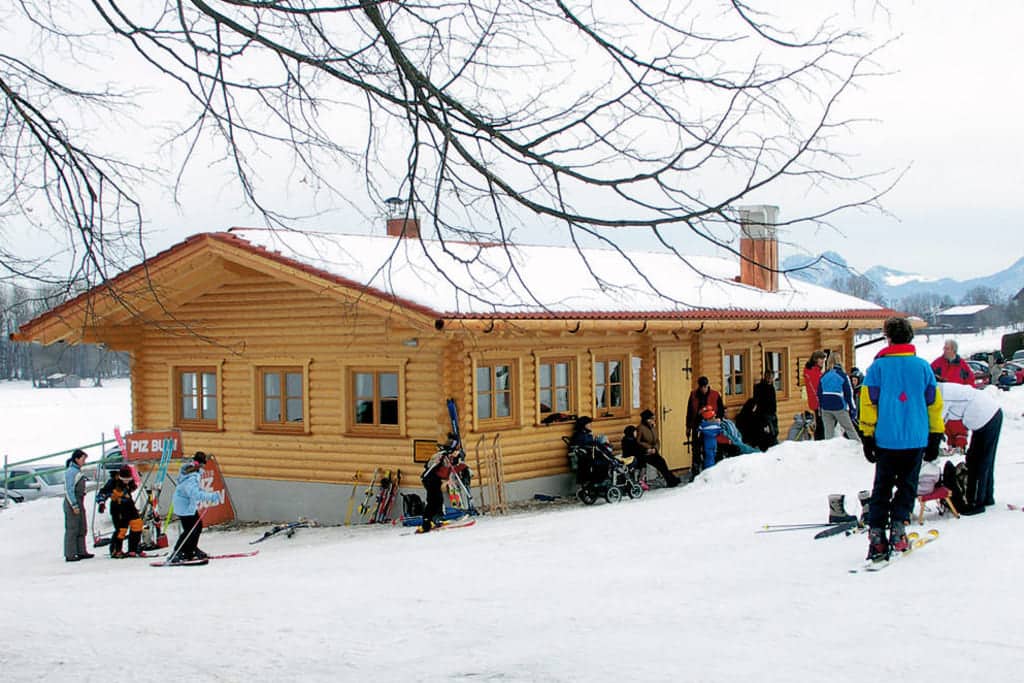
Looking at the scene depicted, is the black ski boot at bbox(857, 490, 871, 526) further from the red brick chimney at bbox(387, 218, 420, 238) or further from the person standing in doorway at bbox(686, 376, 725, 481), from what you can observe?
the person standing in doorway at bbox(686, 376, 725, 481)

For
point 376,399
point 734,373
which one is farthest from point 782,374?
point 376,399

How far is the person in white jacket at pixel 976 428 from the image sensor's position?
305 inches

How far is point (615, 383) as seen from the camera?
16.2 meters

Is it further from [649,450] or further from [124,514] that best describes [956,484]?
[124,514]

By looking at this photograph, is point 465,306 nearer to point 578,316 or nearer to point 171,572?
point 578,316

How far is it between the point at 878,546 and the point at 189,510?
8.14m

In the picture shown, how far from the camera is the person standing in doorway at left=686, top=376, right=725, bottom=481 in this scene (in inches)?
632

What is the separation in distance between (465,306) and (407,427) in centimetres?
188

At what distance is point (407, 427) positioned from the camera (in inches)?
548

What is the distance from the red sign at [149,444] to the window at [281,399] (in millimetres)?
1166

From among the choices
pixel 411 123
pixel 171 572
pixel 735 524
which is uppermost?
pixel 411 123

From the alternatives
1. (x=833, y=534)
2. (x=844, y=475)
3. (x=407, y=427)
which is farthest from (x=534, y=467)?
(x=833, y=534)

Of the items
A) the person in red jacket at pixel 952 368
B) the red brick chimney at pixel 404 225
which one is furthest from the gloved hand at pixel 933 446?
the person in red jacket at pixel 952 368

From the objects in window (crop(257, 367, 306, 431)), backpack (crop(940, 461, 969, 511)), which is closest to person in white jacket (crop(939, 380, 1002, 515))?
backpack (crop(940, 461, 969, 511))
